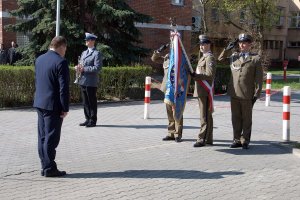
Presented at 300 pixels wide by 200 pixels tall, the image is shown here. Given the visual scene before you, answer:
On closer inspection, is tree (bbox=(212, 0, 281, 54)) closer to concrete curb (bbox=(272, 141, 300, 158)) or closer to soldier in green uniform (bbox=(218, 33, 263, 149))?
concrete curb (bbox=(272, 141, 300, 158))

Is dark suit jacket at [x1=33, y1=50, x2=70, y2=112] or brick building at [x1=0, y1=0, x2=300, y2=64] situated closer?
dark suit jacket at [x1=33, y1=50, x2=70, y2=112]

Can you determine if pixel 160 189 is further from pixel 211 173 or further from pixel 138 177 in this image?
pixel 211 173

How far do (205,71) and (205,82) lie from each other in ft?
0.64

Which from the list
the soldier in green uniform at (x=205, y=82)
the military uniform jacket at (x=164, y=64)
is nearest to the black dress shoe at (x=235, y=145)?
the soldier in green uniform at (x=205, y=82)

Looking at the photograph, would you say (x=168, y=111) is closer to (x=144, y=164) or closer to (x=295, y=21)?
(x=144, y=164)

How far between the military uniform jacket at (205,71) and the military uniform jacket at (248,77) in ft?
1.47

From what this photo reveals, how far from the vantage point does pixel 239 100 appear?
870 cm

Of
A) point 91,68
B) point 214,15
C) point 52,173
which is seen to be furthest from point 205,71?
point 214,15

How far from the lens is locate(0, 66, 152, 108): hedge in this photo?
1342cm

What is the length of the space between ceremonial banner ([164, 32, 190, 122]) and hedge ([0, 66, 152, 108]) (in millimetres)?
6281

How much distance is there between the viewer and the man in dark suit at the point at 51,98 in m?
6.48

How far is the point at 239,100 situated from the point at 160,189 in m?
3.08

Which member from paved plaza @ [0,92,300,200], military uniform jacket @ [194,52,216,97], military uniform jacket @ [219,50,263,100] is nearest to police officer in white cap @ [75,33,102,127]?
paved plaza @ [0,92,300,200]

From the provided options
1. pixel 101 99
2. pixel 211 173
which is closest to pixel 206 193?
pixel 211 173
